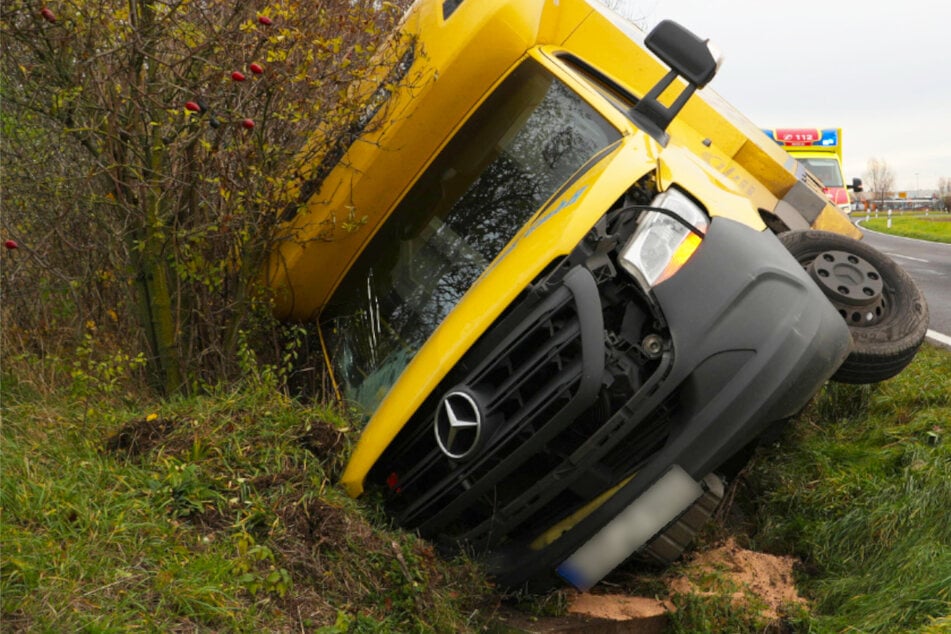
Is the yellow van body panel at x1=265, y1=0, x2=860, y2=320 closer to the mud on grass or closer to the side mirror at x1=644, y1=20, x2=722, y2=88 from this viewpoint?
the side mirror at x1=644, y1=20, x2=722, y2=88

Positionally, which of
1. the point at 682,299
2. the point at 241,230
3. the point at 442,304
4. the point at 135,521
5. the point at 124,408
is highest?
the point at 682,299

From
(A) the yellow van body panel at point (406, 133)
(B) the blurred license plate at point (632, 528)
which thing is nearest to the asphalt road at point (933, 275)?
(A) the yellow van body panel at point (406, 133)

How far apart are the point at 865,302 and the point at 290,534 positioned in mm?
2768

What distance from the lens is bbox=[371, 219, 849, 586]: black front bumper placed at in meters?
3.39

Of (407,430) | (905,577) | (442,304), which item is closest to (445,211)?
(442,304)

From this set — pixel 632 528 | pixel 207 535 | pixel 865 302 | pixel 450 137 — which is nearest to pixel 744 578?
pixel 632 528

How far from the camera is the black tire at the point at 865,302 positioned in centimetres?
472

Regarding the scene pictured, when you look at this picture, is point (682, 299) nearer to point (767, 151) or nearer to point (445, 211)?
point (445, 211)

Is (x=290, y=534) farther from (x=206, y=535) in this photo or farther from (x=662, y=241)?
(x=662, y=241)

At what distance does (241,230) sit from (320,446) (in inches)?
46.9

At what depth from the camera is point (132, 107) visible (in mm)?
4516

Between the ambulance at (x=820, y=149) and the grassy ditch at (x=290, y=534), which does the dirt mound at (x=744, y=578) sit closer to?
the grassy ditch at (x=290, y=534)

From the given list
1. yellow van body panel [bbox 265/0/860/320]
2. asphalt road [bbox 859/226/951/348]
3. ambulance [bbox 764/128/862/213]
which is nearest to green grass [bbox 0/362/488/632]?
yellow van body panel [bbox 265/0/860/320]

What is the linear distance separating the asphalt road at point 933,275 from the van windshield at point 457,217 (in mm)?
3385
